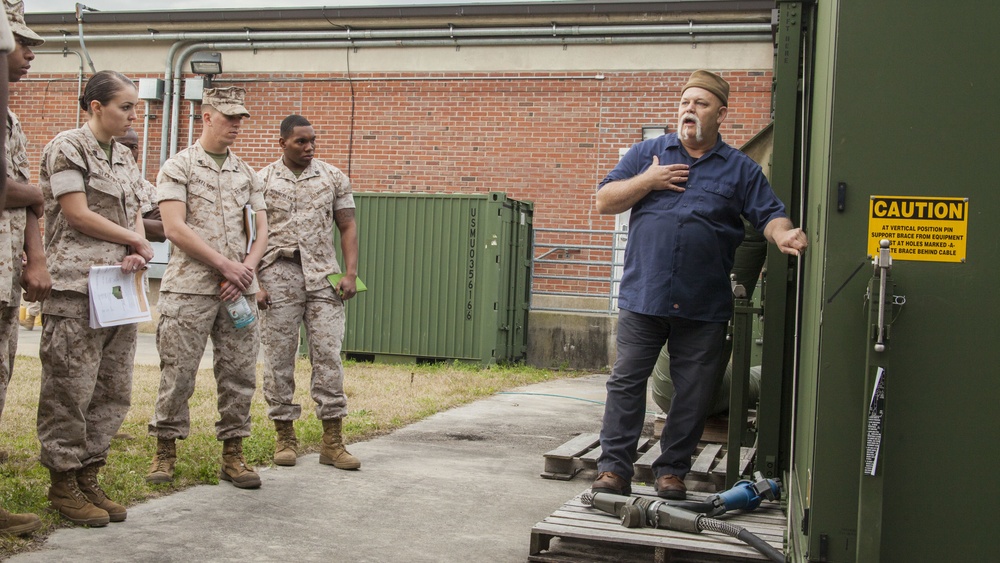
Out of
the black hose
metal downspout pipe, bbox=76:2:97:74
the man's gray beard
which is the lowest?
the black hose

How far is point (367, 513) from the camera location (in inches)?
192

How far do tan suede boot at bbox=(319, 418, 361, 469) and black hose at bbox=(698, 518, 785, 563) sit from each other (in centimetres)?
246

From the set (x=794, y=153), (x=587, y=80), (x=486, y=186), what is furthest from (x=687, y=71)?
(x=794, y=153)

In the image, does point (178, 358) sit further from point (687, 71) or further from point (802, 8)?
point (687, 71)

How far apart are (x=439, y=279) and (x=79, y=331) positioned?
8925 mm

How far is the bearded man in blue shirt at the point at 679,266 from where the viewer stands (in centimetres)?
456

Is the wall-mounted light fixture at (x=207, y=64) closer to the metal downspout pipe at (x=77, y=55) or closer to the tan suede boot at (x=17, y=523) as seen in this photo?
the metal downspout pipe at (x=77, y=55)

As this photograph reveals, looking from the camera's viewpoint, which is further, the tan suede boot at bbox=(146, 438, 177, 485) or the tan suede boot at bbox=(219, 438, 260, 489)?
the tan suede boot at bbox=(219, 438, 260, 489)

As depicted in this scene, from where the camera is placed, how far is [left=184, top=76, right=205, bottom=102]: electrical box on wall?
680 inches

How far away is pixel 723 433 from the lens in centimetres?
717

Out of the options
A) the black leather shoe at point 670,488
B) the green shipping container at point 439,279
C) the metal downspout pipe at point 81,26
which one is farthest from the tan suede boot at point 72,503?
the metal downspout pipe at point 81,26

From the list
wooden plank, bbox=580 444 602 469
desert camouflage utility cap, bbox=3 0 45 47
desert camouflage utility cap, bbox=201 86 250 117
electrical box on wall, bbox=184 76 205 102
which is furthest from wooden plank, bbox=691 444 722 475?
electrical box on wall, bbox=184 76 205 102

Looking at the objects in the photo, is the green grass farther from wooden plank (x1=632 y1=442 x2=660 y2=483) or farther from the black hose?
the black hose

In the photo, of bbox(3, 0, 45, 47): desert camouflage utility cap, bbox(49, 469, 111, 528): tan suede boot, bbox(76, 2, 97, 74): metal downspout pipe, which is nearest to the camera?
bbox(3, 0, 45, 47): desert camouflage utility cap
